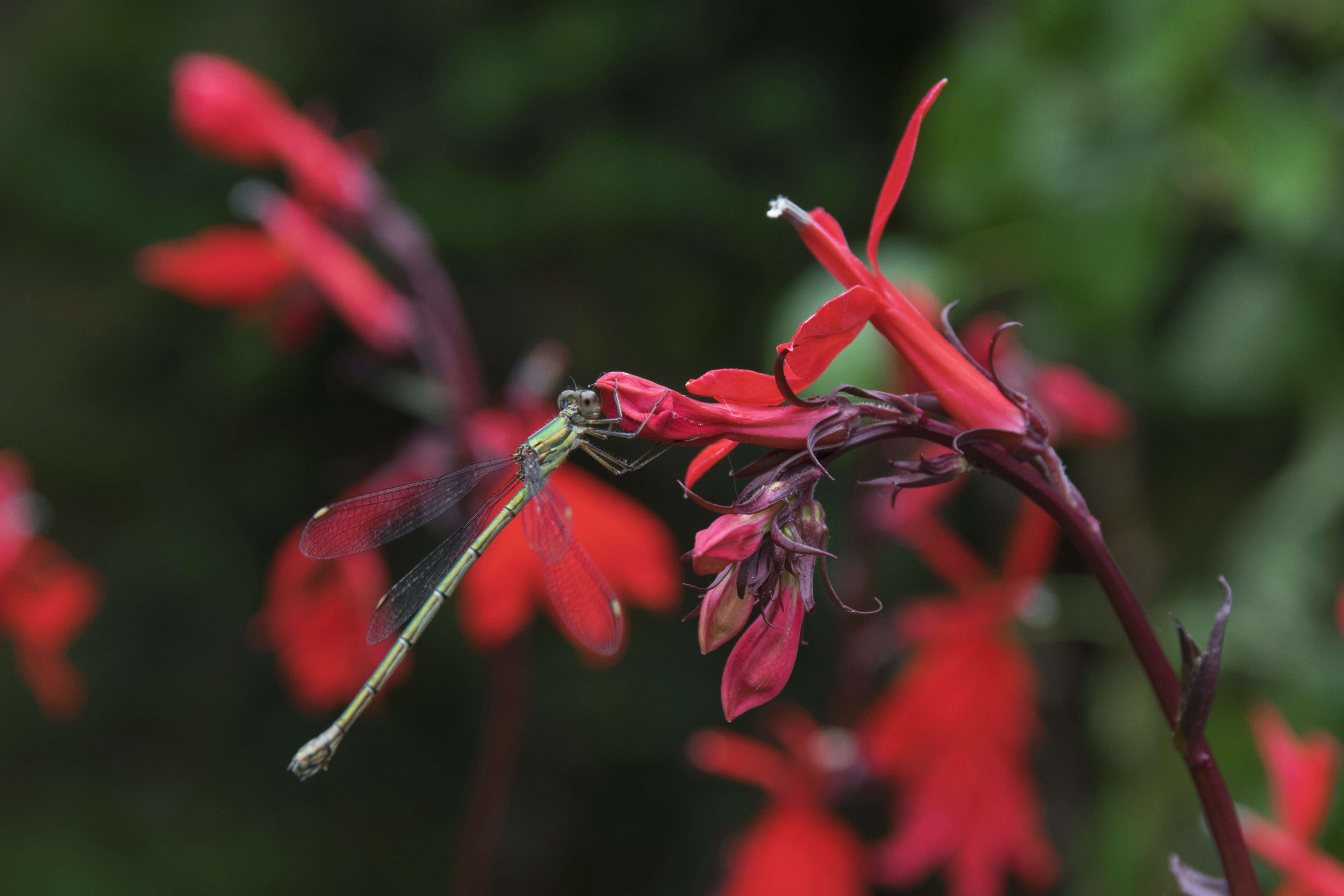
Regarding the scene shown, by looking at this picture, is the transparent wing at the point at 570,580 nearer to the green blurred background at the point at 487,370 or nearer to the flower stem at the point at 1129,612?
the flower stem at the point at 1129,612

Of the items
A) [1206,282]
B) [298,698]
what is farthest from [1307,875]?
[1206,282]

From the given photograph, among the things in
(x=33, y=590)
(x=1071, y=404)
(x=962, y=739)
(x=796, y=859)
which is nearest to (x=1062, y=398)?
(x=1071, y=404)

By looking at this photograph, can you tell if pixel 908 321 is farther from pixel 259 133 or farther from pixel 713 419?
pixel 259 133

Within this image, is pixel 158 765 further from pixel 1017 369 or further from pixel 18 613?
pixel 1017 369

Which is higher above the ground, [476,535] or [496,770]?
[476,535]

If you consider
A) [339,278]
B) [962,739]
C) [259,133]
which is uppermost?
[259,133]

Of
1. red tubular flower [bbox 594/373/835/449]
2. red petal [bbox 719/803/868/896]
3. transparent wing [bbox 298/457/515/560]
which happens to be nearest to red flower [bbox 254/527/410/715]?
transparent wing [bbox 298/457/515/560]

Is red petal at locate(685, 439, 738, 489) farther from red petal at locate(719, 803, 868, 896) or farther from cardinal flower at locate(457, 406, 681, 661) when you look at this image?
red petal at locate(719, 803, 868, 896)
